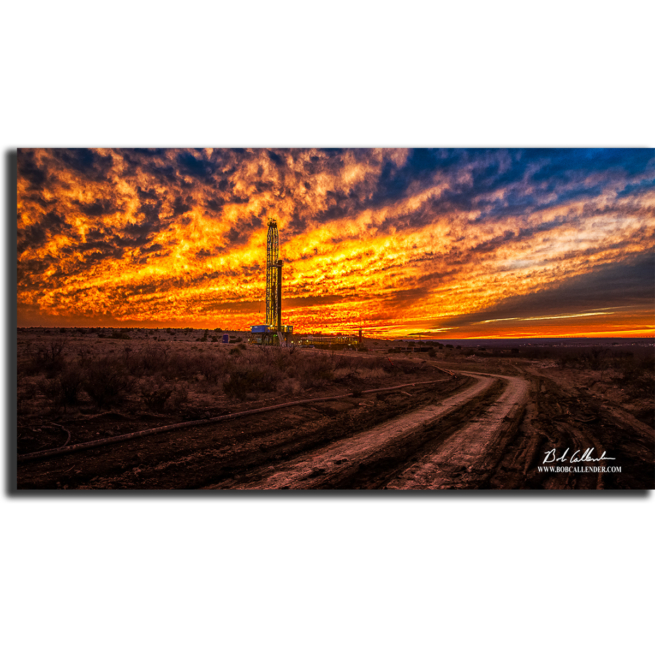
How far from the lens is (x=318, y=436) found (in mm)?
5973

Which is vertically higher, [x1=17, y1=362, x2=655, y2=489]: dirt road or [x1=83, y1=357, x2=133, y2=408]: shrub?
[x1=83, y1=357, x2=133, y2=408]: shrub

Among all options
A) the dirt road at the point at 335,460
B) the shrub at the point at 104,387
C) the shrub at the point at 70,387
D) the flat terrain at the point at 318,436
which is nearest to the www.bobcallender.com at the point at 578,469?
the flat terrain at the point at 318,436

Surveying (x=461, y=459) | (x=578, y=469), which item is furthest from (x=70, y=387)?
(x=578, y=469)

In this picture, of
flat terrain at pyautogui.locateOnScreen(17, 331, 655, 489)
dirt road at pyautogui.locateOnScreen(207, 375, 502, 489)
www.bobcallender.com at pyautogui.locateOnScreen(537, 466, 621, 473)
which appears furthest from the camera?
www.bobcallender.com at pyautogui.locateOnScreen(537, 466, 621, 473)

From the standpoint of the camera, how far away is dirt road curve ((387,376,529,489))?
398cm

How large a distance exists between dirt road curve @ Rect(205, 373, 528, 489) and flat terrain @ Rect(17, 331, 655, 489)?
26mm

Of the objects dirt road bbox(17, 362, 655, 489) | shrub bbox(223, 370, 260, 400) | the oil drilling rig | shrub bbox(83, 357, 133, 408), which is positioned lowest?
dirt road bbox(17, 362, 655, 489)

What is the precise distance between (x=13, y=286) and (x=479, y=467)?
6909mm

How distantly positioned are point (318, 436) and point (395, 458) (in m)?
1.79

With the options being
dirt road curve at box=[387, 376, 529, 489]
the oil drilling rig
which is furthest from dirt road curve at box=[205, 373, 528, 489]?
the oil drilling rig

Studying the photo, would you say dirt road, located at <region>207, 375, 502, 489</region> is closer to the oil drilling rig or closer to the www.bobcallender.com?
the www.bobcallender.com

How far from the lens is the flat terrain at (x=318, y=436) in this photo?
4.06 m

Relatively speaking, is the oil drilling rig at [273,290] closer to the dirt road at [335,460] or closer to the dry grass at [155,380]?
the dry grass at [155,380]
